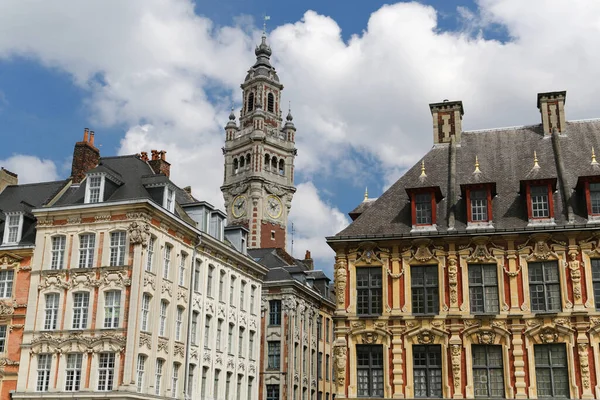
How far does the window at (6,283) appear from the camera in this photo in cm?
3758

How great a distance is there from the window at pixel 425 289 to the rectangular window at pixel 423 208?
6.84 ft

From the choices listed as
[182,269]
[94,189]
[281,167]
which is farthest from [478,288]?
[281,167]

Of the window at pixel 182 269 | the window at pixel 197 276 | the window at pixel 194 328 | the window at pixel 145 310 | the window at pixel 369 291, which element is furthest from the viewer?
the window at pixel 197 276

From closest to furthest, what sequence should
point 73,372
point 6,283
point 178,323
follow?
point 73,372 < point 6,283 < point 178,323

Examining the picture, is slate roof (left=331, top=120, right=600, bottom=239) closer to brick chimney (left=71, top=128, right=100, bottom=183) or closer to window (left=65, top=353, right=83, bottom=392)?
window (left=65, top=353, right=83, bottom=392)

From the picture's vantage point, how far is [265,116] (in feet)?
303

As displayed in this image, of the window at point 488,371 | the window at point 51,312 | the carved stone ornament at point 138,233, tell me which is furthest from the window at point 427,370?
the window at point 51,312

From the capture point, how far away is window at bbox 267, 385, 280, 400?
5157cm

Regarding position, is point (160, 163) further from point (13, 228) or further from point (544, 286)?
point (544, 286)

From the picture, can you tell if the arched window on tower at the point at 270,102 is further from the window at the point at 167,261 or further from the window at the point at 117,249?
the window at the point at 117,249

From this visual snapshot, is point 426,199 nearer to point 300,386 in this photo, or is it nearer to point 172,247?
point 172,247

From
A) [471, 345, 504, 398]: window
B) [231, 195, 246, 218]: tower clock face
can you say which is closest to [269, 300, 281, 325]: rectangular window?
[471, 345, 504, 398]: window

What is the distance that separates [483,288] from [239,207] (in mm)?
59737

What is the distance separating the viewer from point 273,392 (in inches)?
2044
